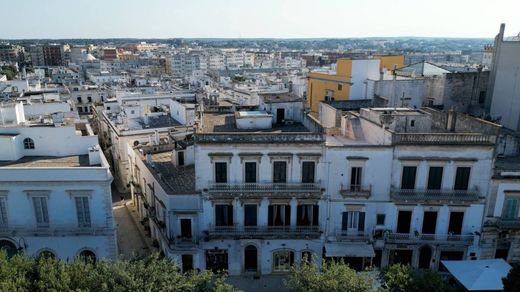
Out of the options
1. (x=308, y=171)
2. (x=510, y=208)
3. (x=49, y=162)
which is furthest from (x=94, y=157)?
(x=510, y=208)

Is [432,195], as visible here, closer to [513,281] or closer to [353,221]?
[353,221]

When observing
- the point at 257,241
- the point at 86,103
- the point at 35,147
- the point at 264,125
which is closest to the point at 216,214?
the point at 257,241

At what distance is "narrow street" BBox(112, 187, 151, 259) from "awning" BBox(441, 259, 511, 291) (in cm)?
2327

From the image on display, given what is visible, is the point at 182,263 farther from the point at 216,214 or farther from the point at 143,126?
the point at 143,126

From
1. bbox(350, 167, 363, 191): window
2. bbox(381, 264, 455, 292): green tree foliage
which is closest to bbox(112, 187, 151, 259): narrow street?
bbox(350, 167, 363, 191): window

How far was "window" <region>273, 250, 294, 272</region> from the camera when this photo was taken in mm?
33000

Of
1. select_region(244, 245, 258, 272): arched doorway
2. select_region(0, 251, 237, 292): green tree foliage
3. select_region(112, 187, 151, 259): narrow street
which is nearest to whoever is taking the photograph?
select_region(0, 251, 237, 292): green tree foliage

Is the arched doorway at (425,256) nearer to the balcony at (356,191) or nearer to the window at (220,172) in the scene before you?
the balcony at (356,191)

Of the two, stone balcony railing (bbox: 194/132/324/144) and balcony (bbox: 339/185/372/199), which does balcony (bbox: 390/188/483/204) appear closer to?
balcony (bbox: 339/185/372/199)

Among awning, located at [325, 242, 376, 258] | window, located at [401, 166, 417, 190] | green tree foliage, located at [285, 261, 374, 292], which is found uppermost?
window, located at [401, 166, 417, 190]

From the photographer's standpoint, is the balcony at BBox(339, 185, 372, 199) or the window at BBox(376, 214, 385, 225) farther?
the window at BBox(376, 214, 385, 225)

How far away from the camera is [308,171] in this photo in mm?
31078

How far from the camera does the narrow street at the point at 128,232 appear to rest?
1462 inches

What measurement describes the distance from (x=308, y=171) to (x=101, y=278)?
16053mm
